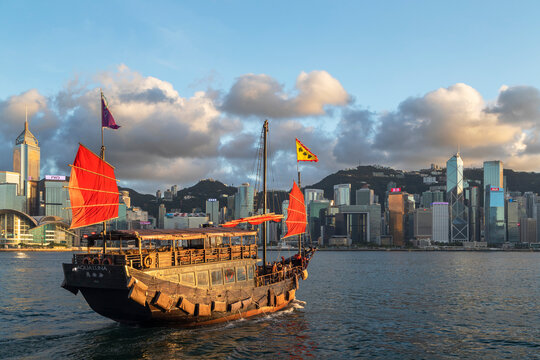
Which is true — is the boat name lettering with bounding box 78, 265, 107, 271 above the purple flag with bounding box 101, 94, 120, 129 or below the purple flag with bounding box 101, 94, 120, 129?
below

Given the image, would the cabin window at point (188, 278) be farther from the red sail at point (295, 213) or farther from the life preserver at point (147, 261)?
the red sail at point (295, 213)

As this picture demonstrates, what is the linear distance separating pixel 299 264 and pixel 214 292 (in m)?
13.3

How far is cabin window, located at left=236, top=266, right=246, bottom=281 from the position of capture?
103 feet

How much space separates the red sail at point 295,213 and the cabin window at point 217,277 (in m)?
13.9

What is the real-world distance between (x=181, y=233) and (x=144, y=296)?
511 centimetres

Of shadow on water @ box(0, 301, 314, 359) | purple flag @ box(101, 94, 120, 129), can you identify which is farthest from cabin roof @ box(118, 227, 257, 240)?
purple flag @ box(101, 94, 120, 129)

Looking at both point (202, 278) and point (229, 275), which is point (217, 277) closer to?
point (229, 275)

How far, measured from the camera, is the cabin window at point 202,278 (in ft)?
92.5

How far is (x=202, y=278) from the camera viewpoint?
28.5 metres

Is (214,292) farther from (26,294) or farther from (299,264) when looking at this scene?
(26,294)

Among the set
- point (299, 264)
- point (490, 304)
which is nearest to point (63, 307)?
point (299, 264)

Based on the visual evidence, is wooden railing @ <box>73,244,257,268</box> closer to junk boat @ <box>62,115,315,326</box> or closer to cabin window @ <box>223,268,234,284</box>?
junk boat @ <box>62,115,315,326</box>

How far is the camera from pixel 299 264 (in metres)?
41.0

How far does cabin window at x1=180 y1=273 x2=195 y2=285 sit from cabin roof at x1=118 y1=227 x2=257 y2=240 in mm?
2099
